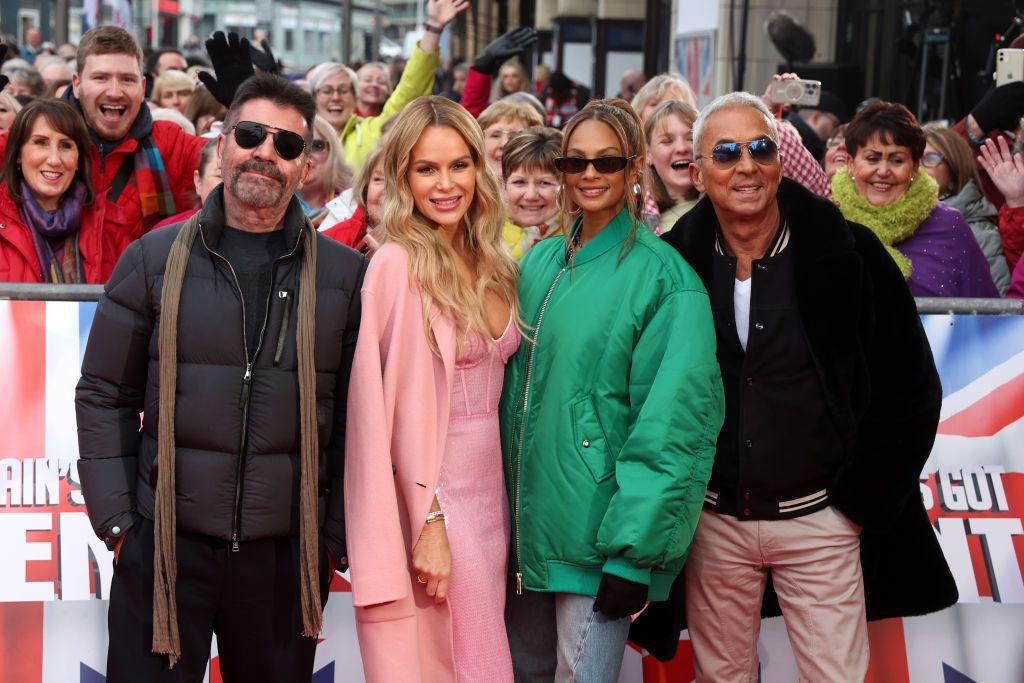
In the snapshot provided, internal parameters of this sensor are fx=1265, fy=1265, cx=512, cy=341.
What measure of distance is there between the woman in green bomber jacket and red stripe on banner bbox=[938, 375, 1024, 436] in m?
1.44

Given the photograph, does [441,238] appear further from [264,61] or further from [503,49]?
[264,61]

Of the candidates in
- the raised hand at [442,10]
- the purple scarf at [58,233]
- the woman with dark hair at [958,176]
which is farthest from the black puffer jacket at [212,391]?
the raised hand at [442,10]

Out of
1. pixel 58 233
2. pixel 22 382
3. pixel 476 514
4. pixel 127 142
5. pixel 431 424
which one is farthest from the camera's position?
pixel 127 142

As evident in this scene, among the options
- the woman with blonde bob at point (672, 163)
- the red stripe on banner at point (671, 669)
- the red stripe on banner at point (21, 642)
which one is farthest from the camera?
the woman with blonde bob at point (672, 163)

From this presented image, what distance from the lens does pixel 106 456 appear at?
343 cm

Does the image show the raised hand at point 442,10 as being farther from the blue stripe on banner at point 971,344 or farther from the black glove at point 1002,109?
the blue stripe on banner at point 971,344

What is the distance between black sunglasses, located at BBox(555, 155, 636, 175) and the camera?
3.62 meters

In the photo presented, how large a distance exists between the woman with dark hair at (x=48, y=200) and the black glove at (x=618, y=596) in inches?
114

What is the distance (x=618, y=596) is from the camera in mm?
3371

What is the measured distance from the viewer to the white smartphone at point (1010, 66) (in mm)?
6420

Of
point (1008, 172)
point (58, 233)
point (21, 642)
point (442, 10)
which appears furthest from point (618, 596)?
point (442, 10)

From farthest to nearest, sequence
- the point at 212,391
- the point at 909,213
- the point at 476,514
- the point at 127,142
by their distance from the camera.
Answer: the point at 127,142 → the point at 909,213 → the point at 476,514 → the point at 212,391

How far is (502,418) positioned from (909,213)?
86.7 inches

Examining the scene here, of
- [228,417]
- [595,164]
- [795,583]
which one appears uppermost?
[595,164]
